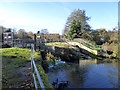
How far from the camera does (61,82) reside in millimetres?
7949

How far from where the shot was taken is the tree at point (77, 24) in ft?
101

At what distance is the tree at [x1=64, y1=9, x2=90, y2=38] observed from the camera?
30.8 metres

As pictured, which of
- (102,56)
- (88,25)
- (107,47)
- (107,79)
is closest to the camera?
(107,79)

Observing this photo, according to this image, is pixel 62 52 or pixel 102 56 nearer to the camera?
pixel 62 52

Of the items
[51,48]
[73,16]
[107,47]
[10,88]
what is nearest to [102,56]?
[107,47]

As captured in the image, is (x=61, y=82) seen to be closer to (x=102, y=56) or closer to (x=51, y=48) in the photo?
(x=51, y=48)

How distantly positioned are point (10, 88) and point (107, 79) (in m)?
7.56

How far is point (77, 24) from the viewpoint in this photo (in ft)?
101

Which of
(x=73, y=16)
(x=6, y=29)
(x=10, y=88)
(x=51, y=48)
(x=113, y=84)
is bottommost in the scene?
(x=113, y=84)

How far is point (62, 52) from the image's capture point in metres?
17.2

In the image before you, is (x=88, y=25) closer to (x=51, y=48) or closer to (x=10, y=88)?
(x=51, y=48)

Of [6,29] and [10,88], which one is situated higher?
[6,29]

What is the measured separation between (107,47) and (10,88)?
2118 cm

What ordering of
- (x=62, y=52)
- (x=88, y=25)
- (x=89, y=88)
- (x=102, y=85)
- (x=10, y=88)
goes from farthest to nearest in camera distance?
1. (x=88, y=25)
2. (x=62, y=52)
3. (x=102, y=85)
4. (x=89, y=88)
5. (x=10, y=88)
